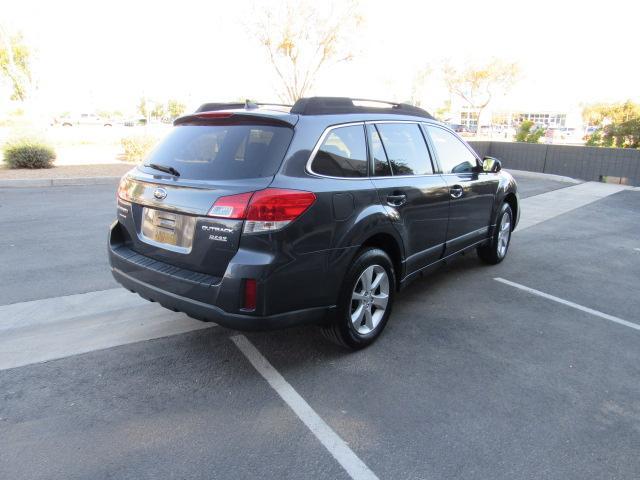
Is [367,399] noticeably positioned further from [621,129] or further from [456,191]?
[621,129]

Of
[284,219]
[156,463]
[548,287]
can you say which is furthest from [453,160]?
[156,463]

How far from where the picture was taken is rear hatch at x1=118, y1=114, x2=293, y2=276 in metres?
2.96

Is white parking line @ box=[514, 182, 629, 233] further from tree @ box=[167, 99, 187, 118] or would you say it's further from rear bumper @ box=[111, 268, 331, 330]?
tree @ box=[167, 99, 187, 118]

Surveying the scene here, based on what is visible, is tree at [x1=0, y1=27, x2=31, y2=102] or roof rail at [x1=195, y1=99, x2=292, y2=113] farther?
tree at [x1=0, y1=27, x2=31, y2=102]

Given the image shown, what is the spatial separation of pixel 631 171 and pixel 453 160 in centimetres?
1309

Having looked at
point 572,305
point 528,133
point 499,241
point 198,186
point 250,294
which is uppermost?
point 528,133

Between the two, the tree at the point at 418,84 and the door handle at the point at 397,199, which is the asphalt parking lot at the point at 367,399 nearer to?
the door handle at the point at 397,199

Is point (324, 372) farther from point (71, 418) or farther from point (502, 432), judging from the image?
point (71, 418)

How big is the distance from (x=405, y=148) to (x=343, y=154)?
923 millimetres

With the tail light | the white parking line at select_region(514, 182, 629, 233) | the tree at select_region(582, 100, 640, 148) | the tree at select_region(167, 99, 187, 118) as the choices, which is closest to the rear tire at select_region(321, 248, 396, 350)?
the tail light

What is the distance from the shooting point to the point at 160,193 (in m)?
3.23

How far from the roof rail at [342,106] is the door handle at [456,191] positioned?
773mm

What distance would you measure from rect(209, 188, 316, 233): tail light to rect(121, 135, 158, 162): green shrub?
47.0 feet

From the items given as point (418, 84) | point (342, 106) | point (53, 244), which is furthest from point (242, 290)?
point (418, 84)
